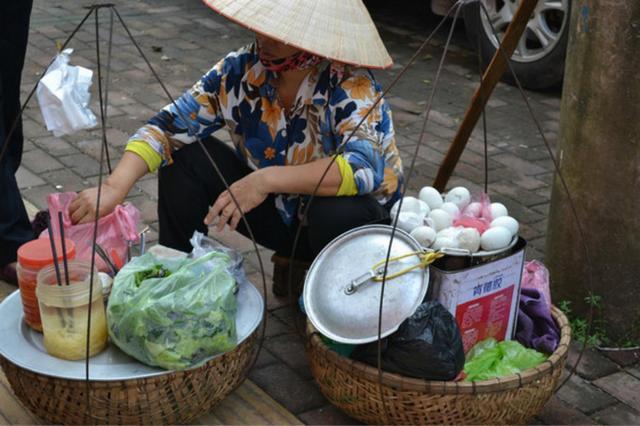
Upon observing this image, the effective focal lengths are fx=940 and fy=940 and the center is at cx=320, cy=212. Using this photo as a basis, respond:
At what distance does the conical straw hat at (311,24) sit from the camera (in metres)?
2.36

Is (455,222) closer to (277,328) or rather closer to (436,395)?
(436,395)

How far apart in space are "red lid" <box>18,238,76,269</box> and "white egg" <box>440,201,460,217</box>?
101 cm

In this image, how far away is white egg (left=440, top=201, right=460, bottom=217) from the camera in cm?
260

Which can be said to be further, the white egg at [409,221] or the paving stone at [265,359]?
the paving stone at [265,359]

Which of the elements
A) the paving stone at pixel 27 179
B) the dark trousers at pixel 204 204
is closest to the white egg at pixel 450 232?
the dark trousers at pixel 204 204

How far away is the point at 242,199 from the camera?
99.3 inches

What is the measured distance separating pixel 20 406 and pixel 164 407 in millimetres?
464

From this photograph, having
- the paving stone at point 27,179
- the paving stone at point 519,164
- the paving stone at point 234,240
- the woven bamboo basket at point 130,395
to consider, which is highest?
the woven bamboo basket at point 130,395

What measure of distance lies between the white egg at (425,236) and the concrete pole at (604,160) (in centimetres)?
69

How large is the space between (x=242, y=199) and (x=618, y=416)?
1.20 metres

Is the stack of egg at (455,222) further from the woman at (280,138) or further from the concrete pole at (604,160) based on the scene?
the concrete pole at (604,160)

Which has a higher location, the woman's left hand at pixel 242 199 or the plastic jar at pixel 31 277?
the woman's left hand at pixel 242 199

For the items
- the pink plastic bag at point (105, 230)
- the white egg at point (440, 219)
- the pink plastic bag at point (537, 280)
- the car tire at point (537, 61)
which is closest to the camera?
the white egg at point (440, 219)

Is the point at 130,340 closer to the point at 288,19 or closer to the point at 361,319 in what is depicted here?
the point at 361,319
